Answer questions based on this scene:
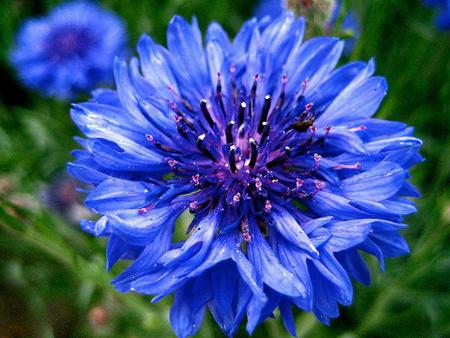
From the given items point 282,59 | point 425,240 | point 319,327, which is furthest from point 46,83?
point 425,240

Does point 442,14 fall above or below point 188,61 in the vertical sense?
above

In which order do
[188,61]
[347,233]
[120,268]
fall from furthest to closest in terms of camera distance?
[120,268] < [188,61] < [347,233]

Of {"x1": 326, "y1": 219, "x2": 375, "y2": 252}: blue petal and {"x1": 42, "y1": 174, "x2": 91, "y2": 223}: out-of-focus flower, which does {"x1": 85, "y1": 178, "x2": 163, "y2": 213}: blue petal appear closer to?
{"x1": 326, "y1": 219, "x2": 375, "y2": 252}: blue petal

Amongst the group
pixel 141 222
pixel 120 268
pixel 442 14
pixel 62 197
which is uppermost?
pixel 442 14

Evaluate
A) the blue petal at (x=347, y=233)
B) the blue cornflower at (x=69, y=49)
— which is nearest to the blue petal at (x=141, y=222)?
the blue petal at (x=347, y=233)

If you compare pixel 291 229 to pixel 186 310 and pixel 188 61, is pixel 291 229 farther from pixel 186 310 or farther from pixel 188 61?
pixel 188 61

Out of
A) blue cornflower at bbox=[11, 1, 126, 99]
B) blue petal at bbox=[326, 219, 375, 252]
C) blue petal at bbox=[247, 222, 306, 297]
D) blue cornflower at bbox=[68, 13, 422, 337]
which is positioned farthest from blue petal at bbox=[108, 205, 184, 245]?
blue cornflower at bbox=[11, 1, 126, 99]

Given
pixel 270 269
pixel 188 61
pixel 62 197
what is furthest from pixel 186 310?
pixel 62 197
